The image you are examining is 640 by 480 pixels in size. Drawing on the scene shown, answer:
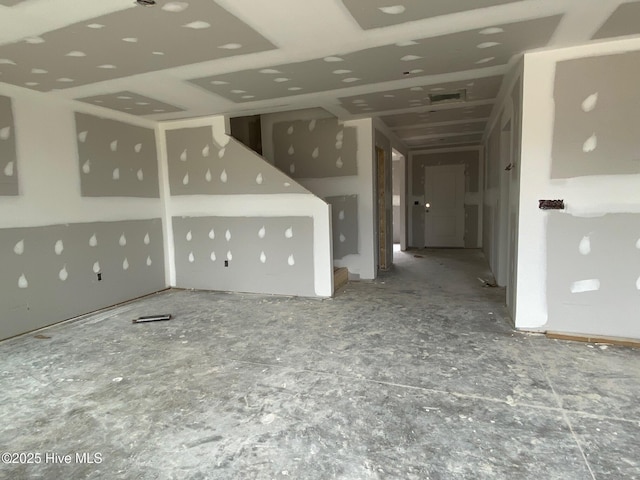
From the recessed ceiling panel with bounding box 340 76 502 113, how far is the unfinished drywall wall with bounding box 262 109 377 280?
2.17 ft

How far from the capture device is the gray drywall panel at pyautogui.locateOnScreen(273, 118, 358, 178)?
537 centimetres

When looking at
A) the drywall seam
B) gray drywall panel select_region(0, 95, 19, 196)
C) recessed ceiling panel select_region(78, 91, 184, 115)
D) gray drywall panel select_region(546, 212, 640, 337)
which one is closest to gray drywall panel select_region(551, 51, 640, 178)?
gray drywall panel select_region(546, 212, 640, 337)

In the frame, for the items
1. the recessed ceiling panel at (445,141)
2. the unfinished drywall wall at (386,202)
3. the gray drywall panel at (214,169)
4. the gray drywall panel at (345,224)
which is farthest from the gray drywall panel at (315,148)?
the recessed ceiling panel at (445,141)

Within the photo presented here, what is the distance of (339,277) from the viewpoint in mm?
5098

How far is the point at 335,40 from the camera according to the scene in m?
2.60

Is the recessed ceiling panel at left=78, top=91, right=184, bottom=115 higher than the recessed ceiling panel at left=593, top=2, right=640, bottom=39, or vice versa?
the recessed ceiling panel at left=78, top=91, right=184, bottom=115

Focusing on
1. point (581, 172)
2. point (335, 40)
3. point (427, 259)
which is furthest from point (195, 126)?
point (427, 259)

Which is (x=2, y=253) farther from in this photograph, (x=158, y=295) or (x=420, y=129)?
(x=420, y=129)

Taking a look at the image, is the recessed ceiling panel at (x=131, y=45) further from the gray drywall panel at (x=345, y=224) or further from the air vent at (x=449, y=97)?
the gray drywall panel at (x=345, y=224)

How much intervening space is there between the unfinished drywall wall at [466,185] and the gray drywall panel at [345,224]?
161 inches

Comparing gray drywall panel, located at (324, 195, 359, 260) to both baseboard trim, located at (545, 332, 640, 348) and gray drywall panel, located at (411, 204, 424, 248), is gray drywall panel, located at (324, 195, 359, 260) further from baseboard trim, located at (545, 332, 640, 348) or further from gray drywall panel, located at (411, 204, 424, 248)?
gray drywall panel, located at (411, 204, 424, 248)

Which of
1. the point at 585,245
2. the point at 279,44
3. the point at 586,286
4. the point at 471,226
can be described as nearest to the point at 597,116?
the point at 585,245

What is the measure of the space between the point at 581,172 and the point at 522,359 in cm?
163

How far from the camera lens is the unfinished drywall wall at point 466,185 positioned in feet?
28.2
